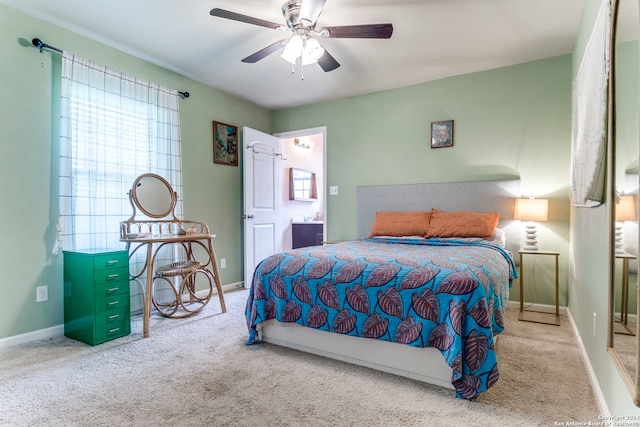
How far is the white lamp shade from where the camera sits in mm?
2998

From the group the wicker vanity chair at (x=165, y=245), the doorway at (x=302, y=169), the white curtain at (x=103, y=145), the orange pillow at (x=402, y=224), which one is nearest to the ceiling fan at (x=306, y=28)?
the white curtain at (x=103, y=145)

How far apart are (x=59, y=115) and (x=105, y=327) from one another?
1.71m

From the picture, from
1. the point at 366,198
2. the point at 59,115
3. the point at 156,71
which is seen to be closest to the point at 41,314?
the point at 59,115

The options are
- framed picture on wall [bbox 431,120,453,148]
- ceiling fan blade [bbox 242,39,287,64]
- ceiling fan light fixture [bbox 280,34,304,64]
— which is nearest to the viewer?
ceiling fan light fixture [bbox 280,34,304,64]

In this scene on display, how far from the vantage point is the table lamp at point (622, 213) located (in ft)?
3.57

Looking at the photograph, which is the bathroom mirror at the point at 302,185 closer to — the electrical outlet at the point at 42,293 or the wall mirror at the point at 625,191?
the electrical outlet at the point at 42,293

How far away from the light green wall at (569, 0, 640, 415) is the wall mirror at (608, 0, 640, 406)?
0.07m

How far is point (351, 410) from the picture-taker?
161 cm

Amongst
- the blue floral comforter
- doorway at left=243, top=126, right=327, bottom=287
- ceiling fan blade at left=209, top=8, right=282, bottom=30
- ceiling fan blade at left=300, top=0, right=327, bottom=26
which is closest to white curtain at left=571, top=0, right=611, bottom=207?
the blue floral comforter

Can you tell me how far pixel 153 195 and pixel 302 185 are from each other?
10.7 ft

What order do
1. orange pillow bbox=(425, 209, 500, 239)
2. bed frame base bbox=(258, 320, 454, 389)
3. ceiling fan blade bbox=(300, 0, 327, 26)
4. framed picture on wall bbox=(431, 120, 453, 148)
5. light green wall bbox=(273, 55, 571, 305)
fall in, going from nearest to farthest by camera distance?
bed frame base bbox=(258, 320, 454, 389) → ceiling fan blade bbox=(300, 0, 327, 26) → orange pillow bbox=(425, 209, 500, 239) → light green wall bbox=(273, 55, 571, 305) → framed picture on wall bbox=(431, 120, 453, 148)

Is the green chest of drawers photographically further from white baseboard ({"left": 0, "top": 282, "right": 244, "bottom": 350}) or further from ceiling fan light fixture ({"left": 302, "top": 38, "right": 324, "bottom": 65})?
ceiling fan light fixture ({"left": 302, "top": 38, "right": 324, "bottom": 65})

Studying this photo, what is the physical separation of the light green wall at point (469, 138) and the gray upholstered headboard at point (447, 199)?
0.39 feet

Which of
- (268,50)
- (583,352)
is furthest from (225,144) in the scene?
(583,352)
